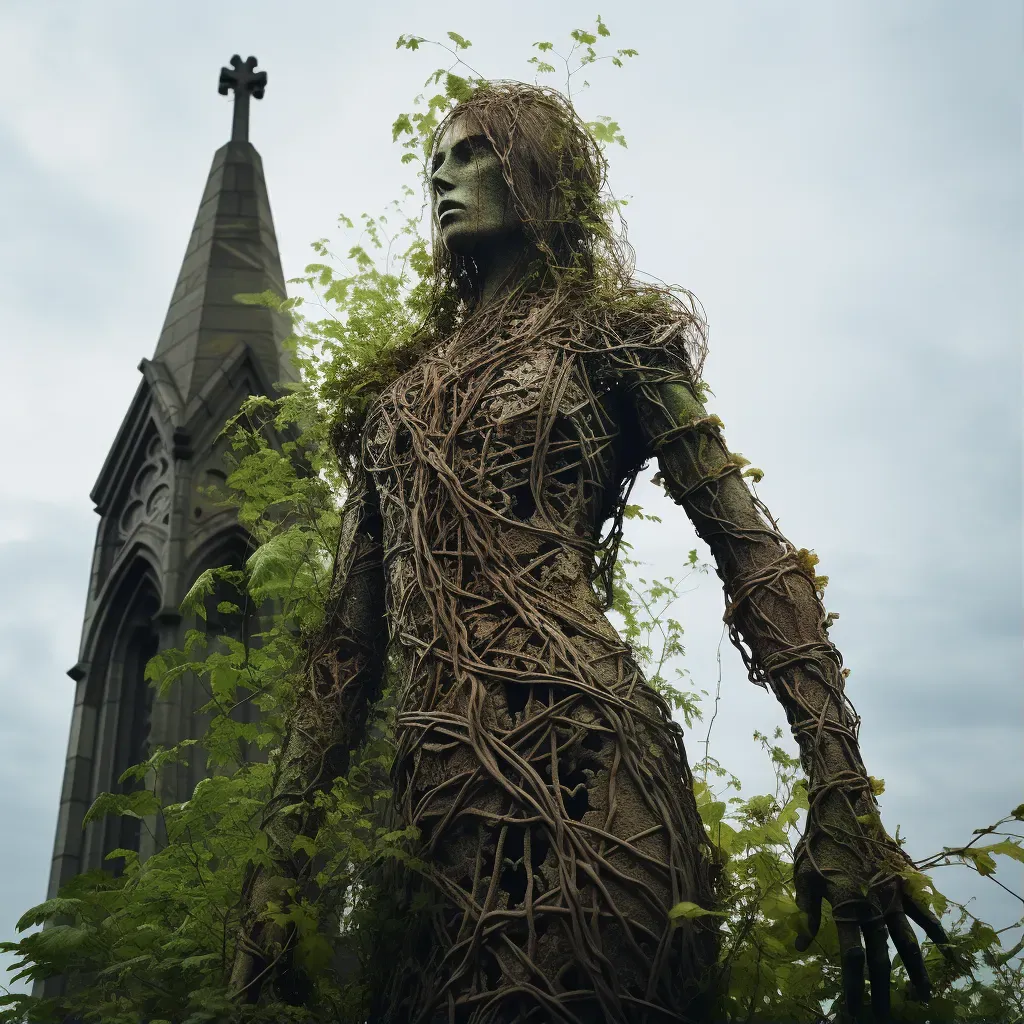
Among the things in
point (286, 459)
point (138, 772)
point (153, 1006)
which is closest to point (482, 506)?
point (153, 1006)

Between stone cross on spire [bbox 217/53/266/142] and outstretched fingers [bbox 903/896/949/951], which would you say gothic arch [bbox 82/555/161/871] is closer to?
stone cross on spire [bbox 217/53/266/142]

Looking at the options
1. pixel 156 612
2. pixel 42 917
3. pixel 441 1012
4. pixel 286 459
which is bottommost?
pixel 441 1012

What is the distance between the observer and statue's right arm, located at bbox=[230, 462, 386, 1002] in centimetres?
347

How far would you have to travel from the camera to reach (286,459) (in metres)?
6.52

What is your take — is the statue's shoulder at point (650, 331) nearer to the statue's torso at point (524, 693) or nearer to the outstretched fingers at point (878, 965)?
the statue's torso at point (524, 693)

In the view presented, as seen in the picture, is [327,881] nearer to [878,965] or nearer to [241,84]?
[878,965]

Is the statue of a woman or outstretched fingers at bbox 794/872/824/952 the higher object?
the statue of a woman

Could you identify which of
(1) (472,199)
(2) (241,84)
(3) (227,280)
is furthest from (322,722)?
(2) (241,84)

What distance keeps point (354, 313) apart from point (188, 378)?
343 inches

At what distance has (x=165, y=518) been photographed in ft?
44.0

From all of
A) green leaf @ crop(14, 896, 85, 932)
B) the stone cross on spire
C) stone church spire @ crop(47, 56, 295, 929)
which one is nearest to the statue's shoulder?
green leaf @ crop(14, 896, 85, 932)

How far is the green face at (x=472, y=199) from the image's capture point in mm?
4395

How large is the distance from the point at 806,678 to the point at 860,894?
1.79 ft

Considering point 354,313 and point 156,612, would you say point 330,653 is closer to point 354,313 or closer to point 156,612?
point 354,313
